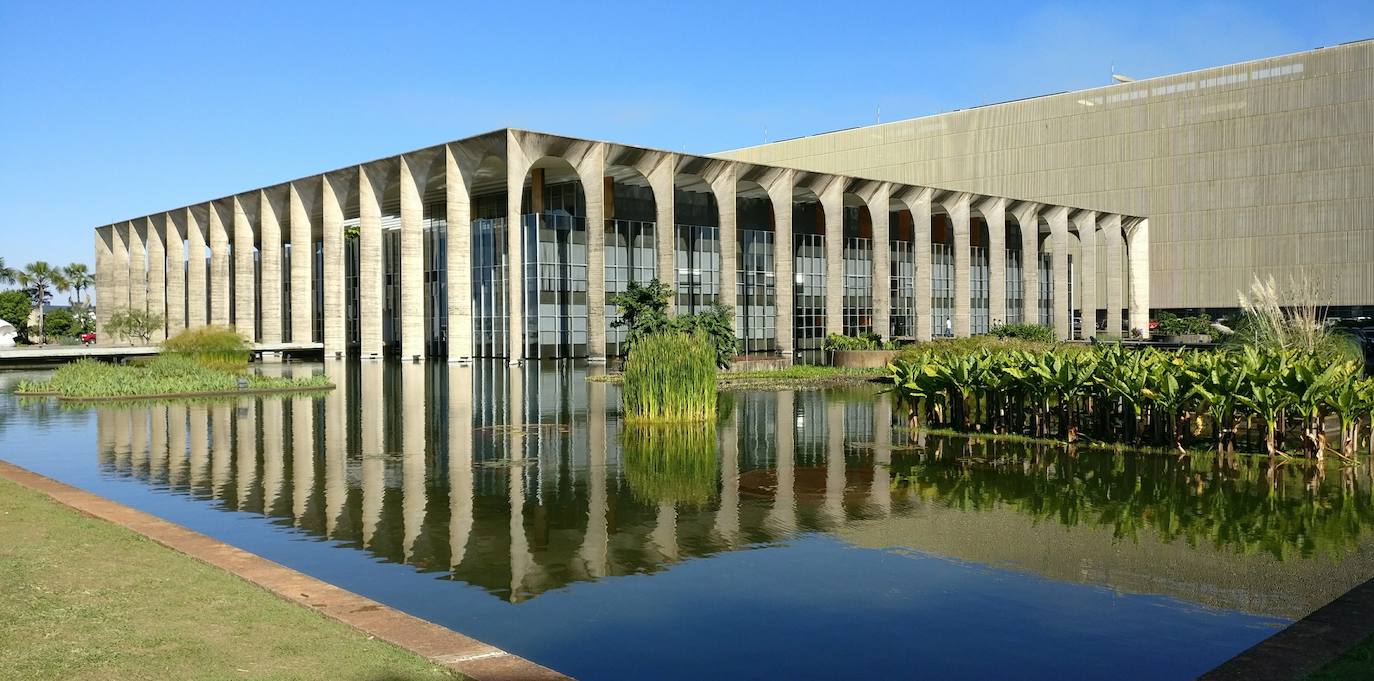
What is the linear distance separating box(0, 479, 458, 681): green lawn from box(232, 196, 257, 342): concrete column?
186 feet

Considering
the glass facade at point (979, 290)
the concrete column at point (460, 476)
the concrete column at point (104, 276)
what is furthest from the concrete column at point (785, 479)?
the concrete column at point (104, 276)

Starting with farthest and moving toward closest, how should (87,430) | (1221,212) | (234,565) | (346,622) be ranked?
1. (1221,212)
2. (87,430)
3. (234,565)
4. (346,622)

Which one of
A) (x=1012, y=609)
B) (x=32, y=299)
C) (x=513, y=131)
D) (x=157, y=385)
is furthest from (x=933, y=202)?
(x=32, y=299)

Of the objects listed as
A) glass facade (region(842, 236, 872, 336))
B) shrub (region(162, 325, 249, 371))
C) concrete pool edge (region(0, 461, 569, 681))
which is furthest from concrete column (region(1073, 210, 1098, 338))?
concrete pool edge (region(0, 461, 569, 681))

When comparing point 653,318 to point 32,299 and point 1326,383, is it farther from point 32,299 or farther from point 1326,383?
point 32,299

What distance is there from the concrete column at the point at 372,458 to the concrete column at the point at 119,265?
5676 centimetres

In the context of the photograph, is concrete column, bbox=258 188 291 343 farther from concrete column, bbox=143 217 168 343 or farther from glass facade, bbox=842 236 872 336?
glass facade, bbox=842 236 872 336

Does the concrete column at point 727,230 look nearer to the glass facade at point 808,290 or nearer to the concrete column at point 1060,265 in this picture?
the glass facade at point 808,290

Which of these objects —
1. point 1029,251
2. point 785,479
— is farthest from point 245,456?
point 1029,251

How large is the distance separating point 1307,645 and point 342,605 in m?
5.49

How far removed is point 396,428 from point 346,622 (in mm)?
13296

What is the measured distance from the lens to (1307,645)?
5.67m

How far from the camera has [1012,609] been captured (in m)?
7.02

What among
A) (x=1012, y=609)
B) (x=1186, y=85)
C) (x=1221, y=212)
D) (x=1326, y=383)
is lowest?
(x=1012, y=609)
